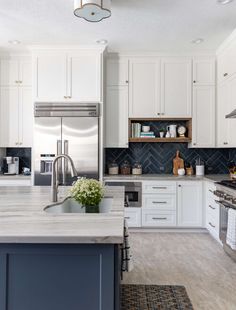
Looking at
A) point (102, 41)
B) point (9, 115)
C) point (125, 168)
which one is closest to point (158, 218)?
point (125, 168)

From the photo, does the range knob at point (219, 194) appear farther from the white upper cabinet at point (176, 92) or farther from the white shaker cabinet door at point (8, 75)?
the white shaker cabinet door at point (8, 75)

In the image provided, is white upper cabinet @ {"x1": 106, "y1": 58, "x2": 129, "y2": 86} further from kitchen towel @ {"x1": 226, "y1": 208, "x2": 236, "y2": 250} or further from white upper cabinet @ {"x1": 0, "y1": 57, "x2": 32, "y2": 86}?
kitchen towel @ {"x1": 226, "y1": 208, "x2": 236, "y2": 250}

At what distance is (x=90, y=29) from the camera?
365 cm

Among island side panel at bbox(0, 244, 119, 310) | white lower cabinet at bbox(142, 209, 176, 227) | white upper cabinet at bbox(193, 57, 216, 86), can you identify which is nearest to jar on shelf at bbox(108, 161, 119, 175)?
white lower cabinet at bbox(142, 209, 176, 227)

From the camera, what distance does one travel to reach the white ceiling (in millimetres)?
3029

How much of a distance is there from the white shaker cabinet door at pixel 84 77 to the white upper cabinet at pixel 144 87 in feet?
1.90

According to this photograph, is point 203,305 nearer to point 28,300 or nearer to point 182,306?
point 182,306

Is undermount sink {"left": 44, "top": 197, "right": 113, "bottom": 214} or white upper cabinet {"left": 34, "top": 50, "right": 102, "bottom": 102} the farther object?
white upper cabinet {"left": 34, "top": 50, "right": 102, "bottom": 102}

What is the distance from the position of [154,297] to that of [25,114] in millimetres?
3346

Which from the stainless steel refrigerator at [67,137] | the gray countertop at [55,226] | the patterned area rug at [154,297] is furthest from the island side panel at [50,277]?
the stainless steel refrigerator at [67,137]

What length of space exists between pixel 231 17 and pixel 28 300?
3.44 m

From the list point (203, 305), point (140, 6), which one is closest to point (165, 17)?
point (140, 6)

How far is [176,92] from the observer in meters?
4.50

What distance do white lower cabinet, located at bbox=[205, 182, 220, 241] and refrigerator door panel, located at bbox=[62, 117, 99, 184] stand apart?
162 cm
